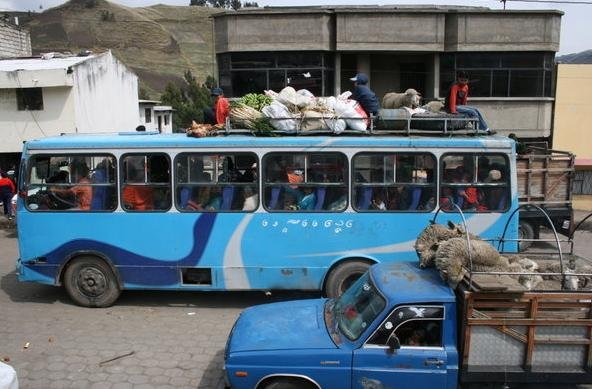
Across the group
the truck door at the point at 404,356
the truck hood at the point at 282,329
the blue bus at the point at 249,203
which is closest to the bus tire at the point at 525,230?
the blue bus at the point at 249,203

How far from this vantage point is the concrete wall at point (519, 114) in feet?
71.1

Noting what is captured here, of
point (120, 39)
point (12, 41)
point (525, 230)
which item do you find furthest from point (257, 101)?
point (120, 39)

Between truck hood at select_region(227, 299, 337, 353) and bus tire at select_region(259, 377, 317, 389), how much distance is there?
10.7 inches

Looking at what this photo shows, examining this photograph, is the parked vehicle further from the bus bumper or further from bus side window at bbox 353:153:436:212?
the bus bumper

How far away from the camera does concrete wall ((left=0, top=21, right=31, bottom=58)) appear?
28.1m

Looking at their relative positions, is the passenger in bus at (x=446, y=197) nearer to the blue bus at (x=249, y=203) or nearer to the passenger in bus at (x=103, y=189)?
the blue bus at (x=249, y=203)

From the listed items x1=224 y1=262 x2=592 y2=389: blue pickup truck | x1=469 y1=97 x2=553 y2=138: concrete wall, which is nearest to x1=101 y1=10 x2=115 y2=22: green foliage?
x1=469 y1=97 x2=553 y2=138: concrete wall

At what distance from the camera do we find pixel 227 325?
7824 millimetres

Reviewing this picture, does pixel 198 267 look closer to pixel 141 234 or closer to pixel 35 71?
pixel 141 234

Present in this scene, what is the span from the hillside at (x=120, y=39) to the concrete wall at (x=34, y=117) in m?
65.7

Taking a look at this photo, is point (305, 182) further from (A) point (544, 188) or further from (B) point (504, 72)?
(B) point (504, 72)

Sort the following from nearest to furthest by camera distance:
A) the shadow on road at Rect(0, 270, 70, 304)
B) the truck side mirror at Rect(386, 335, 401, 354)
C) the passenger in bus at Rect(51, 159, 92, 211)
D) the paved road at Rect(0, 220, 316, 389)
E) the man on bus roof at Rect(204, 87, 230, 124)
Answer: the truck side mirror at Rect(386, 335, 401, 354), the paved road at Rect(0, 220, 316, 389), the passenger in bus at Rect(51, 159, 92, 211), the shadow on road at Rect(0, 270, 70, 304), the man on bus roof at Rect(204, 87, 230, 124)

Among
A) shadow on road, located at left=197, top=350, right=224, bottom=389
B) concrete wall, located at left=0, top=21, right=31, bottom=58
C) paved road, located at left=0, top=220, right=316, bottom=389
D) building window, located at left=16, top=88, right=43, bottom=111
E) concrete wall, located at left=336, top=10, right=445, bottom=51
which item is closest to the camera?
shadow on road, located at left=197, top=350, right=224, bottom=389

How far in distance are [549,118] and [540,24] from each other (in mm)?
3627
